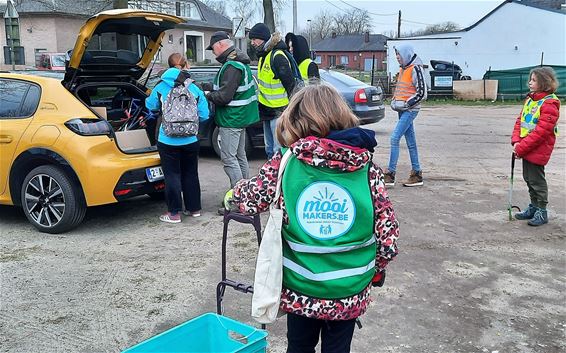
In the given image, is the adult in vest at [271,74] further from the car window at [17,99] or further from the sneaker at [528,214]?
the sneaker at [528,214]

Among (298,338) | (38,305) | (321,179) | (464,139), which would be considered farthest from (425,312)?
(464,139)

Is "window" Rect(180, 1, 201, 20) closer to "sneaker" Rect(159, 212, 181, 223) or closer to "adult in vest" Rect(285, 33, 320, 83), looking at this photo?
"adult in vest" Rect(285, 33, 320, 83)

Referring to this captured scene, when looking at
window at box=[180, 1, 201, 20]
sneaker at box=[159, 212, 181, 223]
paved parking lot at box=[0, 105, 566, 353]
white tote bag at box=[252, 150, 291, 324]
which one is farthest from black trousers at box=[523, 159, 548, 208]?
window at box=[180, 1, 201, 20]

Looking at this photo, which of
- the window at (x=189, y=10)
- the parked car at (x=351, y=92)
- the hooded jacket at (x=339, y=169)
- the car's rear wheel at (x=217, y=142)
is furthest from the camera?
the window at (x=189, y=10)

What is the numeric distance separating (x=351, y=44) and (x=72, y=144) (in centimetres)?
8411

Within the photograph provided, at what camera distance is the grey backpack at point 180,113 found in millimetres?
5812

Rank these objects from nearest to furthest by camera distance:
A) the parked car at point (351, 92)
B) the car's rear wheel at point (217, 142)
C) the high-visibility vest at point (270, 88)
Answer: the high-visibility vest at point (270, 88) → the car's rear wheel at point (217, 142) → the parked car at point (351, 92)

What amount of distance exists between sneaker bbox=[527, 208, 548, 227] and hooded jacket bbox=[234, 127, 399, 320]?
4.05 m

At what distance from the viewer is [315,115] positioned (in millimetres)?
2473

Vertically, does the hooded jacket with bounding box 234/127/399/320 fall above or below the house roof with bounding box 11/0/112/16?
below

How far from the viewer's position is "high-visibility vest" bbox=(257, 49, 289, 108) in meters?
6.99

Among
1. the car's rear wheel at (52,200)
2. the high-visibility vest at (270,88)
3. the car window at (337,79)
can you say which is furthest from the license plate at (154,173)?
the car window at (337,79)

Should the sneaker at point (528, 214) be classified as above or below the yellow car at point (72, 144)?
below

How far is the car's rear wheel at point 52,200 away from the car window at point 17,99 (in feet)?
2.09
